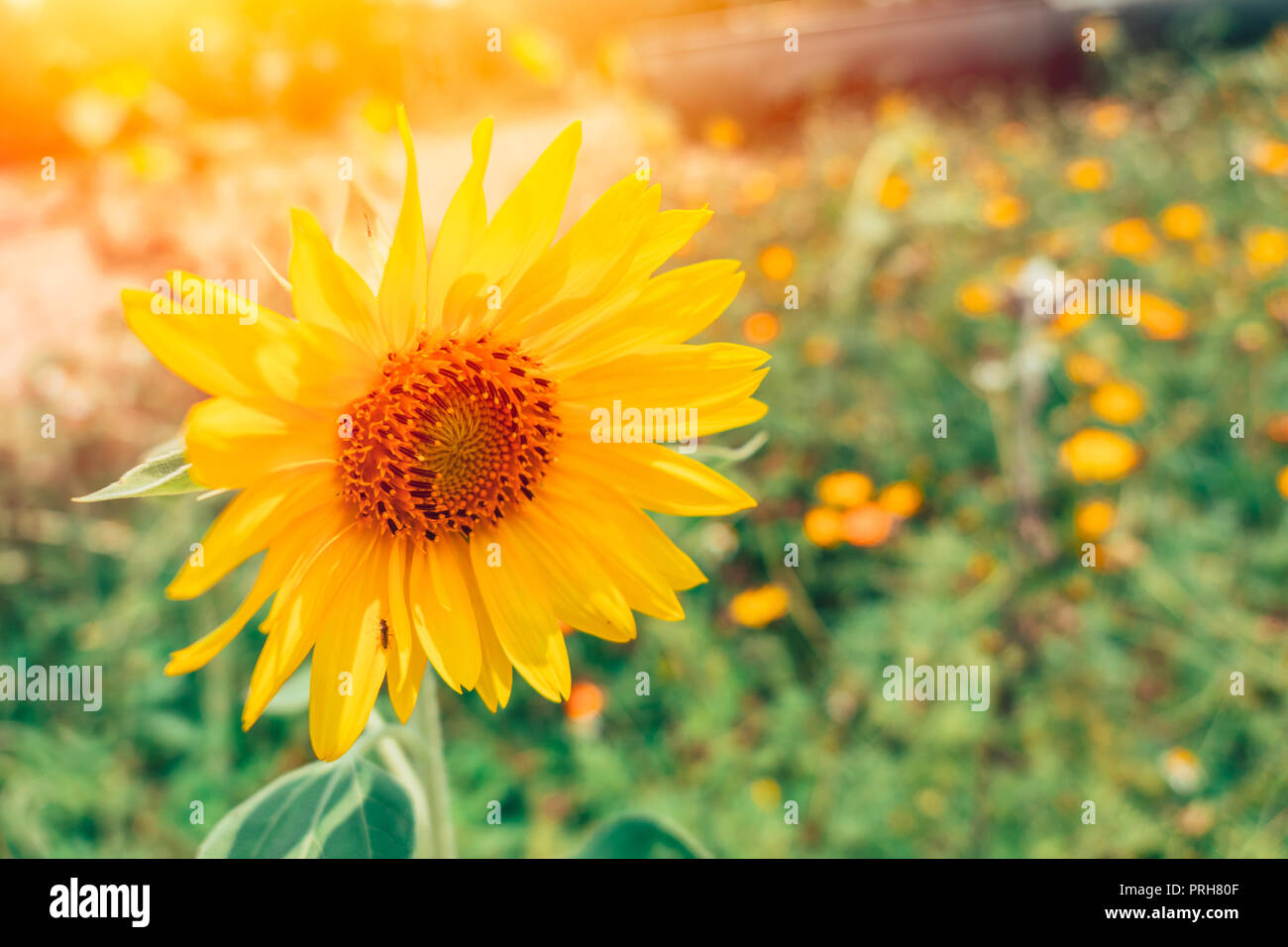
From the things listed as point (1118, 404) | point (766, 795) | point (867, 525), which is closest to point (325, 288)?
point (766, 795)

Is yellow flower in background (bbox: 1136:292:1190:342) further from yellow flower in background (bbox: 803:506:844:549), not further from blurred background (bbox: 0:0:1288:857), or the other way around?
yellow flower in background (bbox: 803:506:844:549)

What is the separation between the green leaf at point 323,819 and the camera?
96 centimetres

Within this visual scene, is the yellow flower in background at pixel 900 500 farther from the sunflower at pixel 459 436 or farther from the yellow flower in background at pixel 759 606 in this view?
the sunflower at pixel 459 436

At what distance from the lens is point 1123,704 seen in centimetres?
215

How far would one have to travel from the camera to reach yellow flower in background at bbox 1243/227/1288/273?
2922 millimetres

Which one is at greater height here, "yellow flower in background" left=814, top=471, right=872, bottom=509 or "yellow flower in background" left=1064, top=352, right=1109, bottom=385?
"yellow flower in background" left=1064, top=352, right=1109, bottom=385

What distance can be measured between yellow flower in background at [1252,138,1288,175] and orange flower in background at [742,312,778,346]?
180 cm

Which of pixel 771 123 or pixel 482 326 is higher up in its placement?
pixel 771 123

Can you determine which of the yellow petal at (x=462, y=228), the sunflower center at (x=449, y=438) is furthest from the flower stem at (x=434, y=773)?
the yellow petal at (x=462, y=228)

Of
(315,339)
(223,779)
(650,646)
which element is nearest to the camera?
(315,339)

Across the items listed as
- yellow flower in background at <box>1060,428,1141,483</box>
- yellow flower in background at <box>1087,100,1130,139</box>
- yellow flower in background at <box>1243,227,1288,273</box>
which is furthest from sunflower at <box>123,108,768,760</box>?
yellow flower in background at <box>1087,100,1130,139</box>
